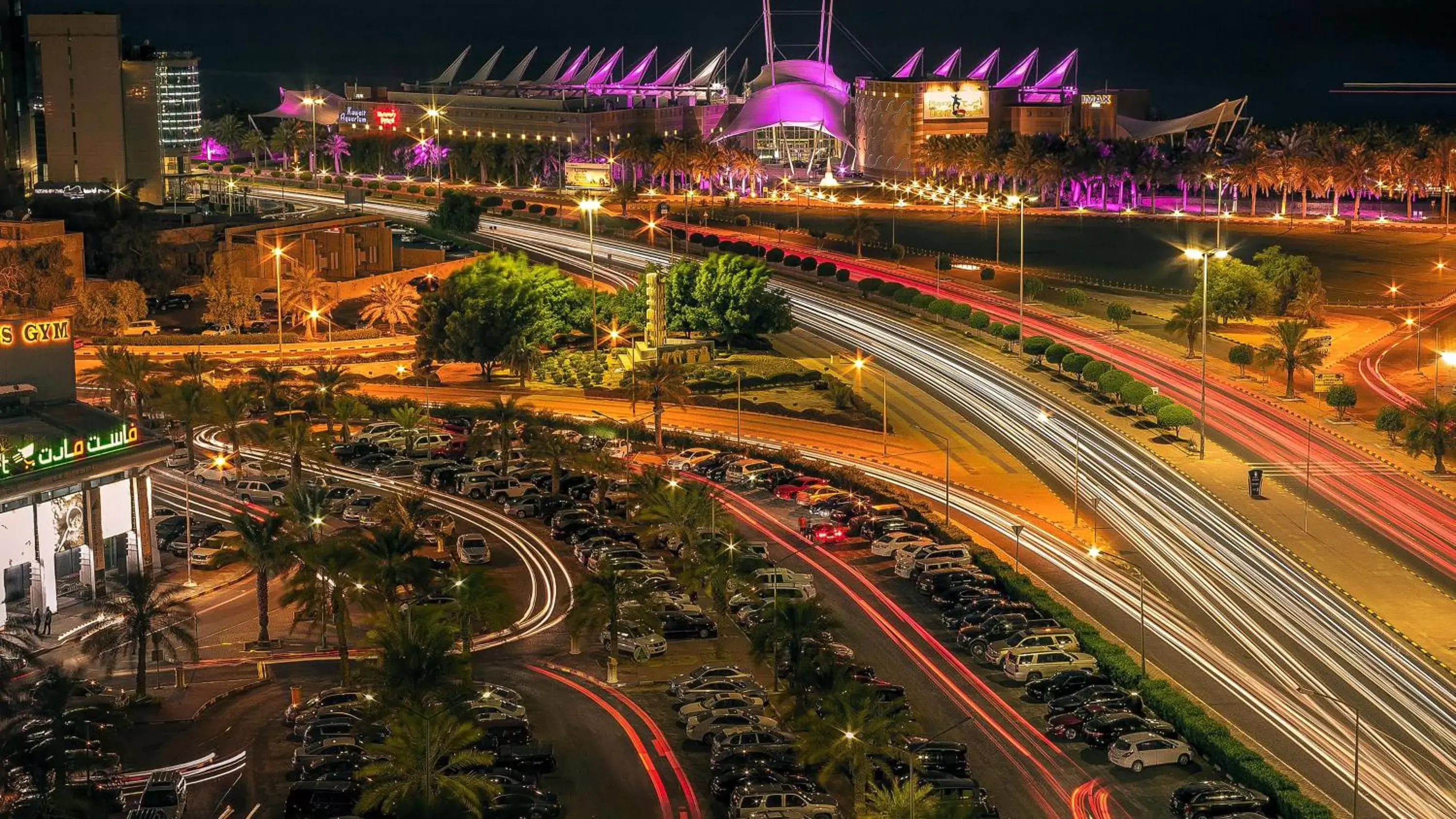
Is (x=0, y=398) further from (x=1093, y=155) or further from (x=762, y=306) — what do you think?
(x=1093, y=155)

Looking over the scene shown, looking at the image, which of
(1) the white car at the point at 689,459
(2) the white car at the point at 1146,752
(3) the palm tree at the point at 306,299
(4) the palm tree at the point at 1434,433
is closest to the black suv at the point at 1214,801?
(2) the white car at the point at 1146,752

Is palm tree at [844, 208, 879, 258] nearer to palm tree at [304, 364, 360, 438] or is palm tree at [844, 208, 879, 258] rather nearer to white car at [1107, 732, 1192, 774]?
palm tree at [304, 364, 360, 438]

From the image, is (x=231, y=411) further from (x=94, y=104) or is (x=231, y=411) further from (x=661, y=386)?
(x=94, y=104)

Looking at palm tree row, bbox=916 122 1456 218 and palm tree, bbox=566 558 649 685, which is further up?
palm tree row, bbox=916 122 1456 218

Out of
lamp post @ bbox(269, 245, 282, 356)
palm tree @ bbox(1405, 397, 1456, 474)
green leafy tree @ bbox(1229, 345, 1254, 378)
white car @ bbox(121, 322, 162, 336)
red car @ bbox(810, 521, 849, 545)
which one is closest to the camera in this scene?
red car @ bbox(810, 521, 849, 545)

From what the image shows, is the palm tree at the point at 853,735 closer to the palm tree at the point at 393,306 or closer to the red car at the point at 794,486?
the red car at the point at 794,486

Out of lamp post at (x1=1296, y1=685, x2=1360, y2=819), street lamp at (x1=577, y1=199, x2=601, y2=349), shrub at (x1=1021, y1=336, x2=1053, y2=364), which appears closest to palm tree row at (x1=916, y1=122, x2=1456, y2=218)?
street lamp at (x1=577, y1=199, x2=601, y2=349)

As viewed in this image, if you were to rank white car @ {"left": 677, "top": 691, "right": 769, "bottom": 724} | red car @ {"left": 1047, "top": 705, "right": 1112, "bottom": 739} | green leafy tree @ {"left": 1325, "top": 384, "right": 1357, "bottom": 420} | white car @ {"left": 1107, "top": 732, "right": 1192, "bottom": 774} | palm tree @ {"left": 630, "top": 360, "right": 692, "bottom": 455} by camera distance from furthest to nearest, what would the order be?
green leafy tree @ {"left": 1325, "top": 384, "right": 1357, "bottom": 420} → palm tree @ {"left": 630, "top": 360, "right": 692, "bottom": 455} → red car @ {"left": 1047, "top": 705, "right": 1112, "bottom": 739} → white car @ {"left": 677, "top": 691, "right": 769, "bottom": 724} → white car @ {"left": 1107, "top": 732, "right": 1192, "bottom": 774}
